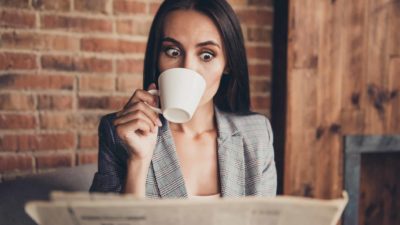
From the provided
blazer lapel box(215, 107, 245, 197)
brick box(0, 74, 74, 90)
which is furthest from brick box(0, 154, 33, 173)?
blazer lapel box(215, 107, 245, 197)

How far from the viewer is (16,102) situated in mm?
1525

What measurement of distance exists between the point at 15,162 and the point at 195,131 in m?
0.73

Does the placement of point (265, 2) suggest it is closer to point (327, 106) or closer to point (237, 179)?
point (327, 106)

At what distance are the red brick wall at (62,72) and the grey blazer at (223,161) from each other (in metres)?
0.49

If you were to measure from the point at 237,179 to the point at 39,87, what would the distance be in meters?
0.81

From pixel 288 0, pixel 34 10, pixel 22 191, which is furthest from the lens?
pixel 288 0

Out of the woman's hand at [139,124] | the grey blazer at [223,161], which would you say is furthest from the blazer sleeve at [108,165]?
the woman's hand at [139,124]

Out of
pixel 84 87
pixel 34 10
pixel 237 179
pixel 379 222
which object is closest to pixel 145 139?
pixel 237 179

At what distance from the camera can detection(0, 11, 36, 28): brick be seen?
4.87ft

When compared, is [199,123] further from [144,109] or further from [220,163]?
[144,109]

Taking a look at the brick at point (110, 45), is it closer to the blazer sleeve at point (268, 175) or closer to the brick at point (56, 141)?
the brick at point (56, 141)

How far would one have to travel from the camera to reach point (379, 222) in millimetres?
2100

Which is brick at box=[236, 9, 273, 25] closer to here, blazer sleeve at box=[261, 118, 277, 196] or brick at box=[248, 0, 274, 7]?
brick at box=[248, 0, 274, 7]

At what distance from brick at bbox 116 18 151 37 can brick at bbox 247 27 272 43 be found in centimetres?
43
